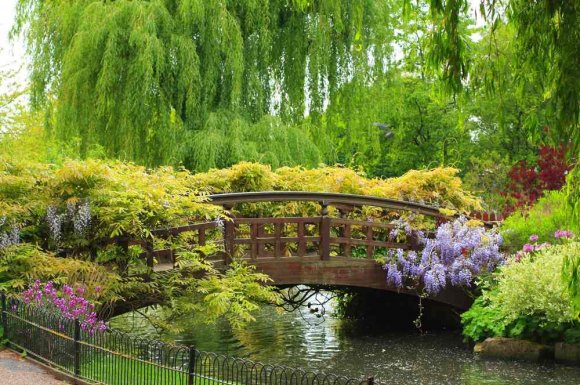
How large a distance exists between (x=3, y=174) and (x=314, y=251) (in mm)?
6544

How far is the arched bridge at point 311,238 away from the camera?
13812 mm

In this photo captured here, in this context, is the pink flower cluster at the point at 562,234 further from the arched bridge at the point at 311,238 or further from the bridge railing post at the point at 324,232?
the bridge railing post at the point at 324,232

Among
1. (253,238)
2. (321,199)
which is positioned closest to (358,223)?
(321,199)

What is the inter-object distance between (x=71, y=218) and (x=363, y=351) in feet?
16.8

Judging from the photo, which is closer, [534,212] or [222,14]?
[534,212]

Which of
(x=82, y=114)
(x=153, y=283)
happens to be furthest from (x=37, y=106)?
(x=153, y=283)

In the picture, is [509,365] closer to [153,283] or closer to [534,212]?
[534,212]

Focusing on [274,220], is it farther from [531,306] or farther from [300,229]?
[531,306]

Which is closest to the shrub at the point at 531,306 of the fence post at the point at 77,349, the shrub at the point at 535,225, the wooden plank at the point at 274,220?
the shrub at the point at 535,225

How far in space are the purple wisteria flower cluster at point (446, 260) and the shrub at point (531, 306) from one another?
97cm

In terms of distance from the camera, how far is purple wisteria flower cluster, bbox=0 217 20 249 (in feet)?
36.5

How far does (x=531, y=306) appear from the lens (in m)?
13.5

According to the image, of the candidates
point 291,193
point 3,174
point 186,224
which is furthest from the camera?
point 291,193

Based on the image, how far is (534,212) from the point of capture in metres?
16.2
